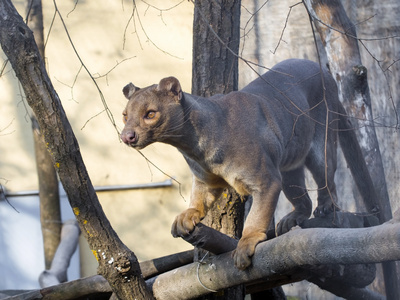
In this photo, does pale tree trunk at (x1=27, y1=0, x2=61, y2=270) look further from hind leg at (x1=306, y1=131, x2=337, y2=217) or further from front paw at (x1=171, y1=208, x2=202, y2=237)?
front paw at (x1=171, y1=208, x2=202, y2=237)

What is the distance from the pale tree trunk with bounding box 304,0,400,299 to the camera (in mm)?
5414

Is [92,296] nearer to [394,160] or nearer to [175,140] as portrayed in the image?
[175,140]

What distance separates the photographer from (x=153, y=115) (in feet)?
11.8

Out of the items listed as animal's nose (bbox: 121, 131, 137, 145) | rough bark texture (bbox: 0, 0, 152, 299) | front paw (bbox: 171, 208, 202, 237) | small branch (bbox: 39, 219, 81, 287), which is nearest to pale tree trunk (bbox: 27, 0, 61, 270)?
small branch (bbox: 39, 219, 81, 287)

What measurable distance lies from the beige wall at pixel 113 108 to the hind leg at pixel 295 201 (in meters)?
3.23

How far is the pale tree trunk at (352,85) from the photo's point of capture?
17.8 ft

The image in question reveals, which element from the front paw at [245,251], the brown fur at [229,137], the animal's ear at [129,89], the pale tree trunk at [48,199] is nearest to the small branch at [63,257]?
the pale tree trunk at [48,199]

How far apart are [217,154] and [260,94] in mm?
769

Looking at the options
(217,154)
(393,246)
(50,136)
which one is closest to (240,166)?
(217,154)

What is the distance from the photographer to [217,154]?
3834 mm

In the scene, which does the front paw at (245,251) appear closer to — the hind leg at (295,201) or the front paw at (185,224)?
the front paw at (185,224)

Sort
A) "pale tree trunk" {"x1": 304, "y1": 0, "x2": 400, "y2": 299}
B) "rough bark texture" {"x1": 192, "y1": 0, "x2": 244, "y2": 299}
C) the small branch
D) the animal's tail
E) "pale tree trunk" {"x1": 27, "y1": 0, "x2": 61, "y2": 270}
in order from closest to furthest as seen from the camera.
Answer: "rough bark texture" {"x1": 192, "y1": 0, "x2": 244, "y2": 299} < the animal's tail < "pale tree trunk" {"x1": 304, "y1": 0, "x2": 400, "y2": 299} < the small branch < "pale tree trunk" {"x1": 27, "y1": 0, "x2": 61, "y2": 270}

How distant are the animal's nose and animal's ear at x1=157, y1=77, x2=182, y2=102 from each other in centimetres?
38

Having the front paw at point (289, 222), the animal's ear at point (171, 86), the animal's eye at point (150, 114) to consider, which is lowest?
the front paw at point (289, 222)
